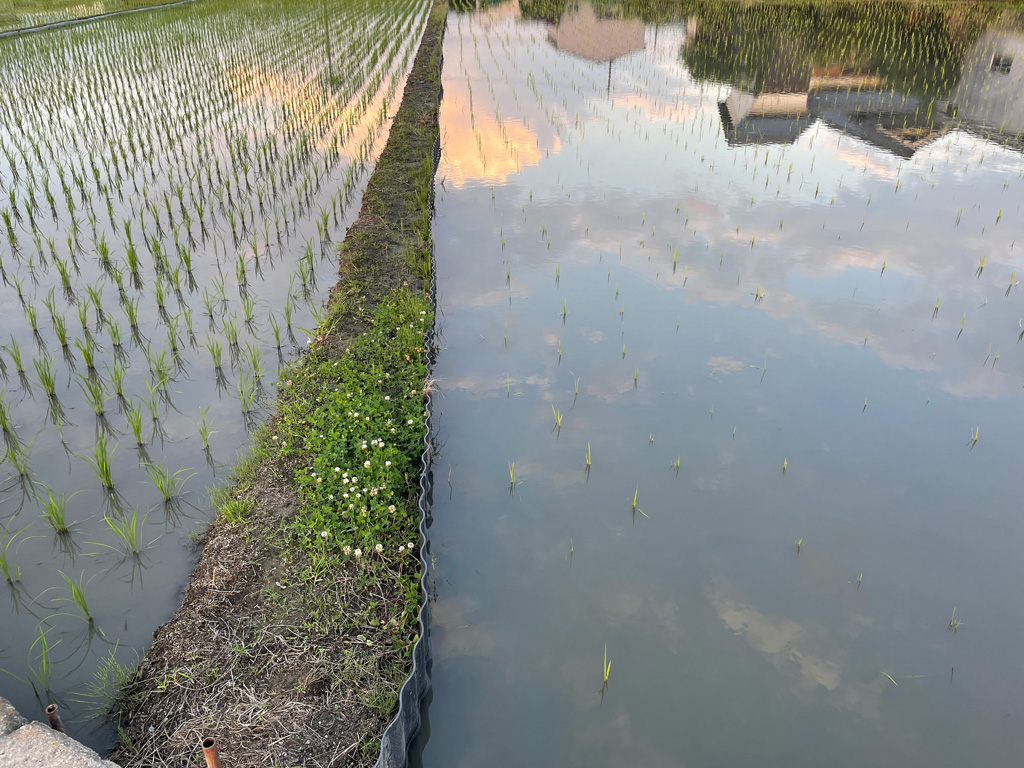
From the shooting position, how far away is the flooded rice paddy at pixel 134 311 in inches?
93.7

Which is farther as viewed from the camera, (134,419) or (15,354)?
(15,354)

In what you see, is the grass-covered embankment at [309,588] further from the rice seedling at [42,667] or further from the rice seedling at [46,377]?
the rice seedling at [46,377]

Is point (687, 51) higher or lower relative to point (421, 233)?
higher

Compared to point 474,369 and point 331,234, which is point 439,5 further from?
point 474,369

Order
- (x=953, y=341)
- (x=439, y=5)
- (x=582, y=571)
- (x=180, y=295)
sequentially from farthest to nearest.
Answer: (x=439, y=5) < (x=180, y=295) < (x=953, y=341) < (x=582, y=571)

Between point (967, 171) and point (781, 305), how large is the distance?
4128mm

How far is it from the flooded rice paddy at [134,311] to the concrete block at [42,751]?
0.95 feet

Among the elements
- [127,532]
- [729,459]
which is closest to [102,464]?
[127,532]

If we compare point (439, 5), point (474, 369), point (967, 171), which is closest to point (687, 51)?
point (967, 171)

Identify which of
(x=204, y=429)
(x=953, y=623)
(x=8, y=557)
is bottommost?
(x=953, y=623)

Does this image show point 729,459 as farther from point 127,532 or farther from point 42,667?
point 42,667

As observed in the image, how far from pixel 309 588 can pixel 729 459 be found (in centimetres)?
196

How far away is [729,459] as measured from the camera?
3.04 metres

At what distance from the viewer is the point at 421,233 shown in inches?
204
